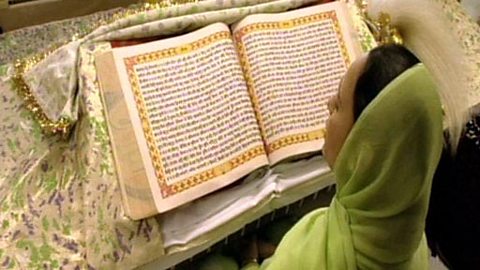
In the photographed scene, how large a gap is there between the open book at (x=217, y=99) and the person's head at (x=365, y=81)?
0.60 m

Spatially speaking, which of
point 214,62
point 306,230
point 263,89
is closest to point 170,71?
point 214,62

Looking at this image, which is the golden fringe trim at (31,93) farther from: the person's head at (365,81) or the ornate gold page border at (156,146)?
the person's head at (365,81)

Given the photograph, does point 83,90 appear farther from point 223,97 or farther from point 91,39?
point 223,97

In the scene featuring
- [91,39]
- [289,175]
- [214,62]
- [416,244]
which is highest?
[91,39]

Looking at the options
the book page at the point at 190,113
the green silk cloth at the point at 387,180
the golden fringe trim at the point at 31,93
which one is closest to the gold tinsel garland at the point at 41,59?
the golden fringe trim at the point at 31,93

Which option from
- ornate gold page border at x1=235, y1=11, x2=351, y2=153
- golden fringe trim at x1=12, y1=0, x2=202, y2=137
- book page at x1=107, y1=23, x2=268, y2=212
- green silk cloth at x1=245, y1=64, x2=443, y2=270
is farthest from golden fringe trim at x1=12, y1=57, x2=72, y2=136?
green silk cloth at x1=245, y1=64, x2=443, y2=270

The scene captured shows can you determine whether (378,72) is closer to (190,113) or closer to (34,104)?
(190,113)

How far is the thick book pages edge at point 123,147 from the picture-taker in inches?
53.7

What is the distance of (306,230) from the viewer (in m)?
1.02

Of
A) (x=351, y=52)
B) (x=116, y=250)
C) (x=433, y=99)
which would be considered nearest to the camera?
(x=433, y=99)

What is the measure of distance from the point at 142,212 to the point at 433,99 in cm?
74

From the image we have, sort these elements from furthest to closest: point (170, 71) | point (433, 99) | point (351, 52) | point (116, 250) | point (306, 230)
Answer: point (351, 52), point (170, 71), point (116, 250), point (306, 230), point (433, 99)

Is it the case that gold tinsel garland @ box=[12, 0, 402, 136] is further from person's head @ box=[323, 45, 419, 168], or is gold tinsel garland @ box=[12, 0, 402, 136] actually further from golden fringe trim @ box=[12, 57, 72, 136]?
person's head @ box=[323, 45, 419, 168]

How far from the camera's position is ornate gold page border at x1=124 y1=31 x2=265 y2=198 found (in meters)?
1.40
